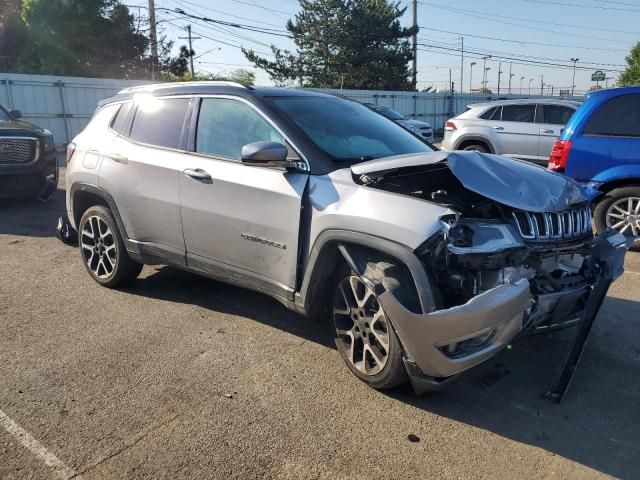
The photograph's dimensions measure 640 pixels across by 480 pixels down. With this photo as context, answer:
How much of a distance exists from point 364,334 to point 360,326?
2.1 inches

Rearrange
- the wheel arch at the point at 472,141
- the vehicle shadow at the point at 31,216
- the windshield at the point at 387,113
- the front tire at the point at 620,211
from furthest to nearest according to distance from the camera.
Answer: the wheel arch at the point at 472,141, the vehicle shadow at the point at 31,216, the front tire at the point at 620,211, the windshield at the point at 387,113

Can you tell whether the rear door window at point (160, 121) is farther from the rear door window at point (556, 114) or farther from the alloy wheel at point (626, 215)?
the rear door window at point (556, 114)

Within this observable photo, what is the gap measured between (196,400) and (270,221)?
1.21m

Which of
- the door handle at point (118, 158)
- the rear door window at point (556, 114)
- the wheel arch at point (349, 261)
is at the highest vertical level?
the rear door window at point (556, 114)

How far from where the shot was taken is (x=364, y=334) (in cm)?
337

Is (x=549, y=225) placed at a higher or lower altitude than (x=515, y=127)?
lower

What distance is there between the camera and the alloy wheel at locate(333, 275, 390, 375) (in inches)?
128

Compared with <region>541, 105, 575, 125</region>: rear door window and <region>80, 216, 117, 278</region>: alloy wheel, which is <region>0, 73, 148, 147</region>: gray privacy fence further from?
<region>541, 105, 575, 125</region>: rear door window

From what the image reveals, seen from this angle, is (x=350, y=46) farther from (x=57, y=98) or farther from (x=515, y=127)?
(x=515, y=127)

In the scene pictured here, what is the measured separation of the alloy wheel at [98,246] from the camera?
4980mm

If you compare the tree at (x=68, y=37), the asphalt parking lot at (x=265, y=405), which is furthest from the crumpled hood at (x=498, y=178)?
the tree at (x=68, y=37)

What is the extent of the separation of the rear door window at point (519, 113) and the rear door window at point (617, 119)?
4.03 meters

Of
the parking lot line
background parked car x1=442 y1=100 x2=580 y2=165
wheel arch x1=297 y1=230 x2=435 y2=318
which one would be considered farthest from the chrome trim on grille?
background parked car x1=442 y1=100 x2=580 y2=165

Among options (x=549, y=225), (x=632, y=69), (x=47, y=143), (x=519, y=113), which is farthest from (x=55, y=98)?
(x=632, y=69)
